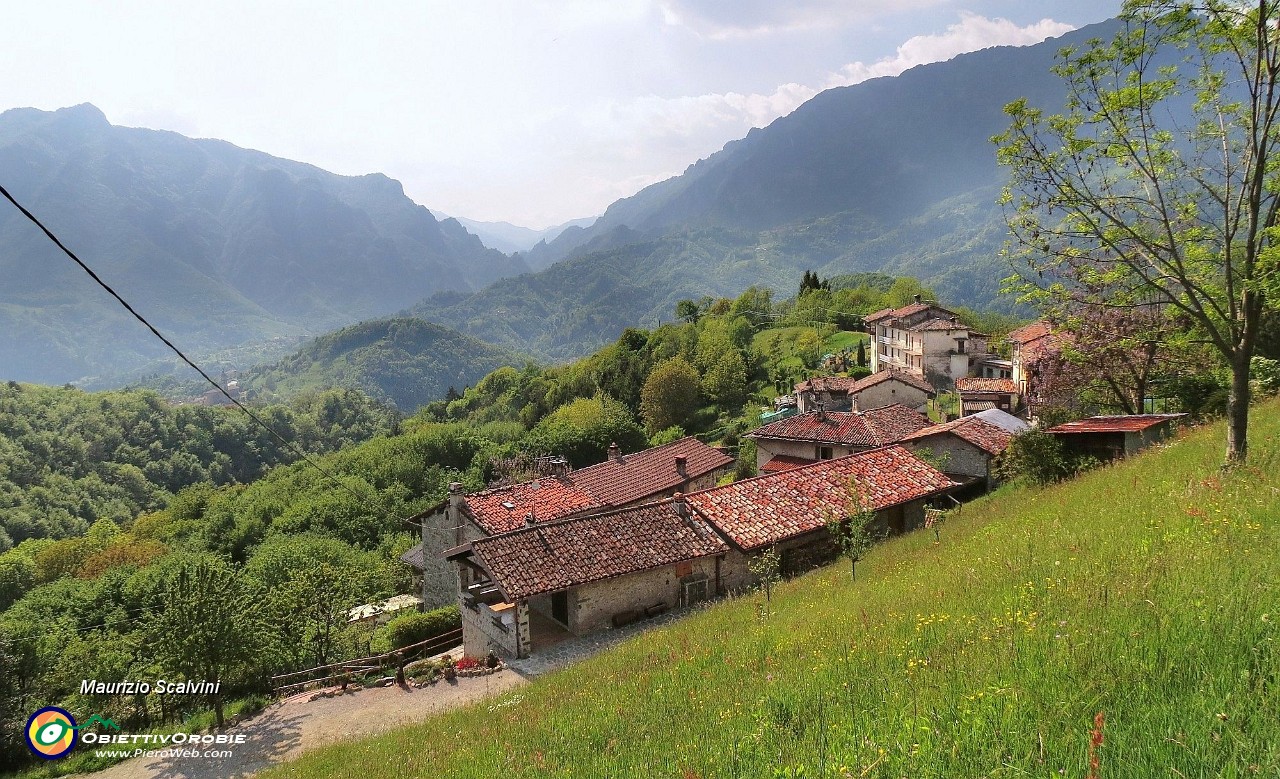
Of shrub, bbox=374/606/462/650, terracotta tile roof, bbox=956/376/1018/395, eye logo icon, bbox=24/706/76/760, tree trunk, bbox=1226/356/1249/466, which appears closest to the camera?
tree trunk, bbox=1226/356/1249/466

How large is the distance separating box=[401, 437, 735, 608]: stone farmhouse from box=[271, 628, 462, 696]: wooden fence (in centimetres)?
460

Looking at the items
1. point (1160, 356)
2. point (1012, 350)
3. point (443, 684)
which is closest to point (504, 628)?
point (443, 684)

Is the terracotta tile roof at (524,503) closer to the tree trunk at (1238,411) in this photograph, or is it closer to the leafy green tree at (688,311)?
the tree trunk at (1238,411)

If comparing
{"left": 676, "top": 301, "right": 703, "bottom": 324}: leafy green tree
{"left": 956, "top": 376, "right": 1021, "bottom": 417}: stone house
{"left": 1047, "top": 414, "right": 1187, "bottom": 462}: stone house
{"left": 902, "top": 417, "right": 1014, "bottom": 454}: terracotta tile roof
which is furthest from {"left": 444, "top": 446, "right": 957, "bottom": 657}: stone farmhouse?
{"left": 676, "top": 301, "right": 703, "bottom": 324}: leafy green tree

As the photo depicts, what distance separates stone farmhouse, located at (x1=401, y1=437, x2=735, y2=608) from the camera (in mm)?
28531

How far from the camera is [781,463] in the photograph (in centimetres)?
3766

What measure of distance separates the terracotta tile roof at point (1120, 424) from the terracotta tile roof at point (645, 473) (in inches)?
719

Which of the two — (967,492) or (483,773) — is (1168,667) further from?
(967,492)

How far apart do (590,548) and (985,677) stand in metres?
16.3

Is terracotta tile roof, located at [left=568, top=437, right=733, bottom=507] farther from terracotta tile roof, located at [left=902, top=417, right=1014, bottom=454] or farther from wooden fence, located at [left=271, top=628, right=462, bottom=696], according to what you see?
terracotta tile roof, located at [left=902, top=417, right=1014, bottom=454]

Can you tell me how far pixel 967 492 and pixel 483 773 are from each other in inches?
1170

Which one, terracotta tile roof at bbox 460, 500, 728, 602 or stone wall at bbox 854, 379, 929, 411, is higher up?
stone wall at bbox 854, 379, 929, 411

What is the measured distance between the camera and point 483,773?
7074 mm

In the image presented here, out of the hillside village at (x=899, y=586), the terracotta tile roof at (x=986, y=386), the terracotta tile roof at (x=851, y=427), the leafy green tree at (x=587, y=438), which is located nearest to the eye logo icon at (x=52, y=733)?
the hillside village at (x=899, y=586)
